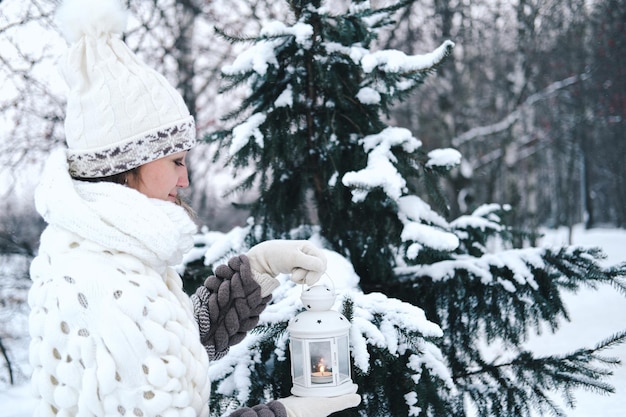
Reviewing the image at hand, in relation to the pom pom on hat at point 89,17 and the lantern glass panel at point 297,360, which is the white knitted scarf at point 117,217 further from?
the lantern glass panel at point 297,360

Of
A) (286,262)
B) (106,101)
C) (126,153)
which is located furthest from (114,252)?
(286,262)

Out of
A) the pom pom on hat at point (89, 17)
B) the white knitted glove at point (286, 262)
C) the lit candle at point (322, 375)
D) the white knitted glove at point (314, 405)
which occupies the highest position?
the pom pom on hat at point (89, 17)

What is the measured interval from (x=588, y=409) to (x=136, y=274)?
3.15 m

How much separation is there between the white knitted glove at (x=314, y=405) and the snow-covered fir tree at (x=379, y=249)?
17 cm

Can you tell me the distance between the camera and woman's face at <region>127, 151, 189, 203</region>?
153 cm

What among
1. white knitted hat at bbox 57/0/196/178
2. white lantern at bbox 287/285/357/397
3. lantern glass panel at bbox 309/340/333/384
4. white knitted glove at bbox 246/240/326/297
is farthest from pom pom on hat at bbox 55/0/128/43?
lantern glass panel at bbox 309/340/333/384

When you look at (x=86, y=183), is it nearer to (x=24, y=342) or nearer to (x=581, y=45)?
(x=24, y=342)

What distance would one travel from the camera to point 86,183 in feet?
4.72

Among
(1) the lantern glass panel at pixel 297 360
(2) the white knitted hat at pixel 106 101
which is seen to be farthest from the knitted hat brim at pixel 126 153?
Answer: (1) the lantern glass panel at pixel 297 360

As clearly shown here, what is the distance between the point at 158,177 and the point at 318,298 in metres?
0.54

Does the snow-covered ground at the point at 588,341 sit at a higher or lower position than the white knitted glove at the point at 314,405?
lower

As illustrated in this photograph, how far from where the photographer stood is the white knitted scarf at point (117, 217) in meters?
1.33

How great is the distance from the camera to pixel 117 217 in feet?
4.39

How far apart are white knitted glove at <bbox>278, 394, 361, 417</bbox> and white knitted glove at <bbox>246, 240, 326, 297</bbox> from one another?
1.11ft
